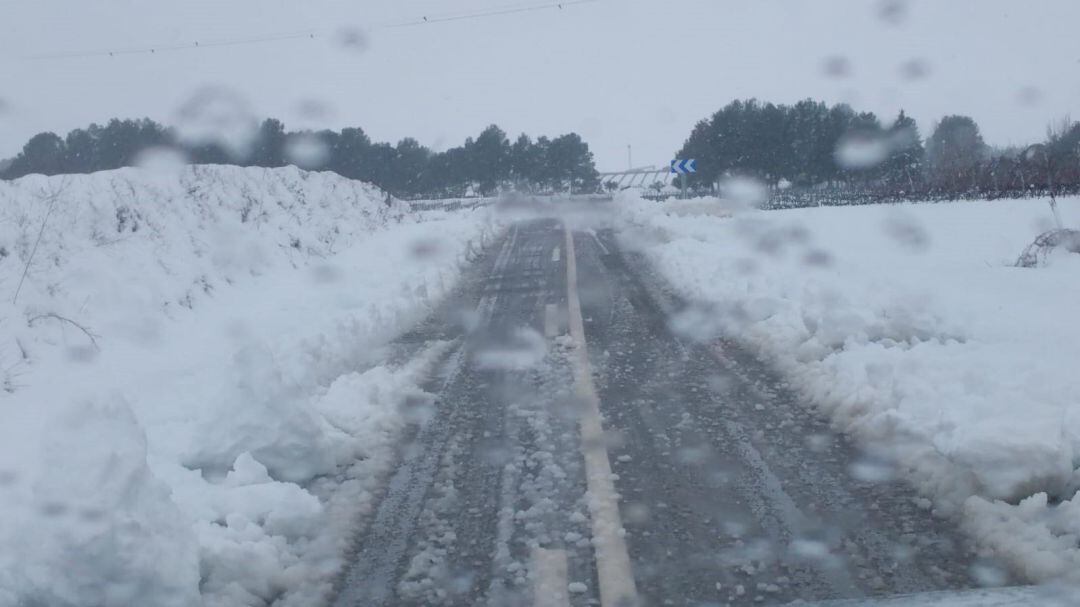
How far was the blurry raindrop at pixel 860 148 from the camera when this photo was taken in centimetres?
4916

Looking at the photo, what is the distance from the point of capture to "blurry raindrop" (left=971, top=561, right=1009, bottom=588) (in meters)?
4.00

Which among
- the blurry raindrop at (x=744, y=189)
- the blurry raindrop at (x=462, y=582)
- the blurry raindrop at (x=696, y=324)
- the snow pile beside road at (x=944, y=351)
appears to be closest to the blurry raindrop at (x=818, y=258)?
the snow pile beside road at (x=944, y=351)

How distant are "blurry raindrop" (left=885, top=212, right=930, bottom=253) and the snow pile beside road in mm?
168

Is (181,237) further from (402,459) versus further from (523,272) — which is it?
(402,459)

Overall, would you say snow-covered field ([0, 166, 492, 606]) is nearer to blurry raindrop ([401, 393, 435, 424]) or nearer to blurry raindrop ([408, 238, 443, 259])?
blurry raindrop ([401, 393, 435, 424])

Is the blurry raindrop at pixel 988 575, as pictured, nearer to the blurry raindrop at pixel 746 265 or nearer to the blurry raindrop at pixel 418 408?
the blurry raindrop at pixel 418 408

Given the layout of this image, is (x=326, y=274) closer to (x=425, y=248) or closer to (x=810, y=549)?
(x=425, y=248)

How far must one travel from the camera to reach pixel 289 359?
28.2 feet

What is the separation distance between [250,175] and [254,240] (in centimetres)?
669

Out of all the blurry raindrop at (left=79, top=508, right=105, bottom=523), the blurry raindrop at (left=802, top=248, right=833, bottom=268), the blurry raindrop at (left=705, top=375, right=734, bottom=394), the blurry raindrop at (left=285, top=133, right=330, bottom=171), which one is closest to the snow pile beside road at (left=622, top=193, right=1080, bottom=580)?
the blurry raindrop at (left=802, top=248, right=833, bottom=268)

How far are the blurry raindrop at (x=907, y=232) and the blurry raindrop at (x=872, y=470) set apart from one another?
44.0 feet

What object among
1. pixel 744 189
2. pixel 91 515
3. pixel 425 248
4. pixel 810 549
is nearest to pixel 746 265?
pixel 425 248

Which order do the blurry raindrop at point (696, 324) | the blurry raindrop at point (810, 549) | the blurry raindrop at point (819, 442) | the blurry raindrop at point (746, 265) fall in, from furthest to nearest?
the blurry raindrop at point (746, 265)
the blurry raindrop at point (696, 324)
the blurry raindrop at point (819, 442)
the blurry raindrop at point (810, 549)

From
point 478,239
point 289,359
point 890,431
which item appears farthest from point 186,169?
point 890,431
